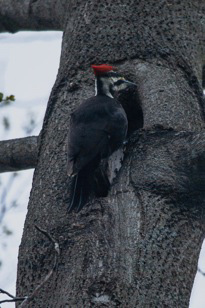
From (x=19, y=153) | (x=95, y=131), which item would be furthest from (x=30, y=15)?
(x=95, y=131)

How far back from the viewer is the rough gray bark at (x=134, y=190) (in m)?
2.34

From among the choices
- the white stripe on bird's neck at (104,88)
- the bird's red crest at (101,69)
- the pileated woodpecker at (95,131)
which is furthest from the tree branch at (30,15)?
the bird's red crest at (101,69)

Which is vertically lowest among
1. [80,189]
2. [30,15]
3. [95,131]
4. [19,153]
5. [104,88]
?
[19,153]

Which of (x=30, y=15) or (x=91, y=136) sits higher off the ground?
(x=30, y=15)

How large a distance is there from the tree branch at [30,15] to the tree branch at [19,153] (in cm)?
74

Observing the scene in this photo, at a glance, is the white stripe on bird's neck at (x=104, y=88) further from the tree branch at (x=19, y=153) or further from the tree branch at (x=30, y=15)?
the tree branch at (x=30, y=15)

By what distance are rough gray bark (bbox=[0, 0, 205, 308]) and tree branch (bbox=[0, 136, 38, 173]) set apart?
0.44m

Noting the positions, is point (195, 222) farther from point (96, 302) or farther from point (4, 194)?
point (4, 194)

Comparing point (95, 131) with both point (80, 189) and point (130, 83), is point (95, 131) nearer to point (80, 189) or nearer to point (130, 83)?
point (130, 83)

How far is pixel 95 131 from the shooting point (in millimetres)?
3178

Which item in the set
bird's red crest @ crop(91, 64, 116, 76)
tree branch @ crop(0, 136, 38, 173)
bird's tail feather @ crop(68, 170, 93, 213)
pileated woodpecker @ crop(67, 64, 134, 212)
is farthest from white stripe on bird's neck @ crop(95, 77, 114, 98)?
bird's tail feather @ crop(68, 170, 93, 213)

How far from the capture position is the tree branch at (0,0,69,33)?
395cm

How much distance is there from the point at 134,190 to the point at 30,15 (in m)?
1.78

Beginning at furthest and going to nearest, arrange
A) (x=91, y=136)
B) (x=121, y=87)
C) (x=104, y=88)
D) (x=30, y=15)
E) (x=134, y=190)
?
1. (x=30, y=15)
2. (x=104, y=88)
3. (x=121, y=87)
4. (x=91, y=136)
5. (x=134, y=190)
